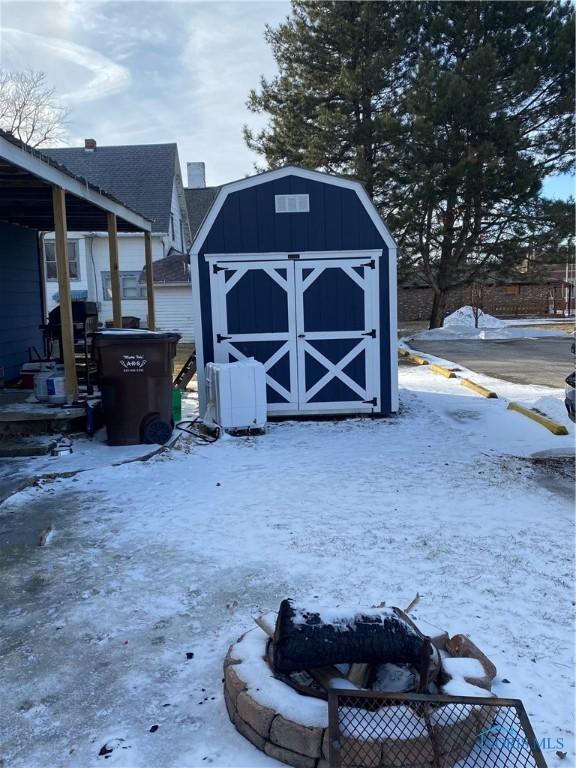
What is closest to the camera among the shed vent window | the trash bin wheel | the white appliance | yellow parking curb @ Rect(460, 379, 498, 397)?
the trash bin wheel

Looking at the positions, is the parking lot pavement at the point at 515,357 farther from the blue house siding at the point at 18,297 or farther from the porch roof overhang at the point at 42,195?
the blue house siding at the point at 18,297

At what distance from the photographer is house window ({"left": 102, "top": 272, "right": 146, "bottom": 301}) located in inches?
787

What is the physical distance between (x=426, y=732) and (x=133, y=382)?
15.7 ft

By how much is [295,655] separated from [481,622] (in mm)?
1137

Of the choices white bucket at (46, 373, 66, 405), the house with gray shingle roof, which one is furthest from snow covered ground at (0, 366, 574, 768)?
the house with gray shingle roof

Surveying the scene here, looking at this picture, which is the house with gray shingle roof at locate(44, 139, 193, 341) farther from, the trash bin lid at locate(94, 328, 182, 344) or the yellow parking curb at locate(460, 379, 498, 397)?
the trash bin lid at locate(94, 328, 182, 344)

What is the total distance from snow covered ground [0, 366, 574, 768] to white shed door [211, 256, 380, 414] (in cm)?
168

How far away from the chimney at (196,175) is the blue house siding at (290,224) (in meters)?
22.2

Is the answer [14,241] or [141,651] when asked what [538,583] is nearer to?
[141,651]

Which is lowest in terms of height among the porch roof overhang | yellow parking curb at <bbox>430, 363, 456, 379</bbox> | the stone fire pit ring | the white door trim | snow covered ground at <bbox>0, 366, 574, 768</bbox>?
snow covered ground at <bbox>0, 366, 574, 768</bbox>

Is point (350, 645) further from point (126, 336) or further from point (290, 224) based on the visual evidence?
point (290, 224)

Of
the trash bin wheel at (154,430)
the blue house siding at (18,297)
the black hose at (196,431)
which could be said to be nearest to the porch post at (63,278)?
the trash bin wheel at (154,430)

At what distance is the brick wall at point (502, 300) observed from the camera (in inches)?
1276

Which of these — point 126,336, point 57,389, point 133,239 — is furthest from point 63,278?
point 133,239
